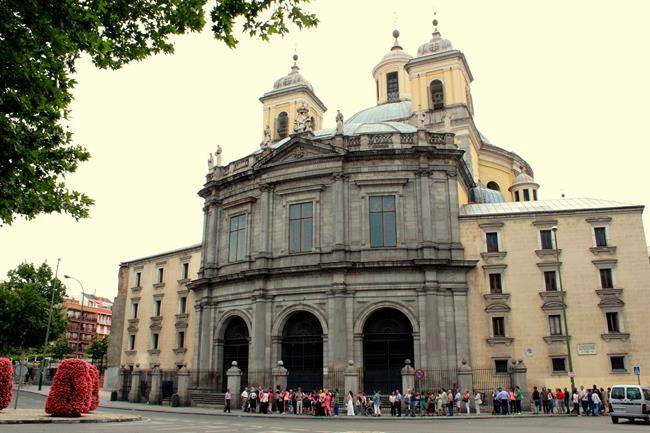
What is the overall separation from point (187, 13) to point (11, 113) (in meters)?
3.70

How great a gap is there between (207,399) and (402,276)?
48.3 ft

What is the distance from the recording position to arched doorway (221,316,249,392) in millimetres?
37406

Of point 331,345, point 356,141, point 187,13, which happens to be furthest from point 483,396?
point 187,13

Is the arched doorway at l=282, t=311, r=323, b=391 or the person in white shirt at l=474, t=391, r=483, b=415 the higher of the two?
the arched doorway at l=282, t=311, r=323, b=391

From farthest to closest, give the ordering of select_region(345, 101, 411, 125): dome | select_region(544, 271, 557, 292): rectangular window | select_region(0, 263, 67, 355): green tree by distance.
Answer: select_region(0, 263, 67, 355): green tree
select_region(345, 101, 411, 125): dome
select_region(544, 271, 557, 292): rectangular window

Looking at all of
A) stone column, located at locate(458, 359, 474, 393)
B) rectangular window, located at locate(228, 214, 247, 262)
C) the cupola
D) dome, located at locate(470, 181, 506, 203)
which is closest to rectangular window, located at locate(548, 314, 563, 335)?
stone column, located at locate(458, 359, 474, 393)

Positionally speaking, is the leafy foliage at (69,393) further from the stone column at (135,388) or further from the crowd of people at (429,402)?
the stone column at (135,388)

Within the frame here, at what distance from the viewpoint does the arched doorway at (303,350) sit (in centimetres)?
3403

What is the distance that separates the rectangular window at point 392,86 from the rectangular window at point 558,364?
35.7 meters

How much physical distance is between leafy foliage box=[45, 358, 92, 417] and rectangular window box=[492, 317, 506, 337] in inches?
866

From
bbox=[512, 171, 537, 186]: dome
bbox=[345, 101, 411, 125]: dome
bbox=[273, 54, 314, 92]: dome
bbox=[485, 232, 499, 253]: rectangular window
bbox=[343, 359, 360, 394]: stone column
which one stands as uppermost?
bbox=[273, 54, 314, 92]: dome

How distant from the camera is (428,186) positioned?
34688 mm

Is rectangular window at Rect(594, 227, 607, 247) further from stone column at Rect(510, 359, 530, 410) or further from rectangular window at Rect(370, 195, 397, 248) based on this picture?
rectangular window at Rect(370, 195, 397, 248)

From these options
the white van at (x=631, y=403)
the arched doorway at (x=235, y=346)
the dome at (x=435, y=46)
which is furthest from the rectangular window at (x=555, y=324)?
the dome at (x=435, y=46)
